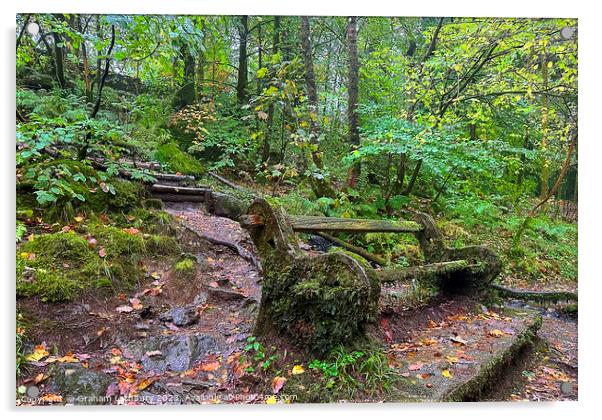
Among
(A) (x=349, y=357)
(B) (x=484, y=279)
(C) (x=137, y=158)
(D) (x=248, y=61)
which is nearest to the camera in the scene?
(A) (x=349, y=357)

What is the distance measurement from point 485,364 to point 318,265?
128 centimetres

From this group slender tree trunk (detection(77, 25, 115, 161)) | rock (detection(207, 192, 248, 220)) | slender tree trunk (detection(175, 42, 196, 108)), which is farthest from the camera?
rock (detection(207, 192, 248, 220))

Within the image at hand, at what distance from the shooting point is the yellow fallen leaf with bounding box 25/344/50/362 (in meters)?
2.23

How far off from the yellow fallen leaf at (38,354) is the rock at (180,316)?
2.64 feet

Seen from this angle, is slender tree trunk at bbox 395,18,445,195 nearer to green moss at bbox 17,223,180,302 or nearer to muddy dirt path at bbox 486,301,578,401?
muddy dirt path at bbox 486,301,578,401

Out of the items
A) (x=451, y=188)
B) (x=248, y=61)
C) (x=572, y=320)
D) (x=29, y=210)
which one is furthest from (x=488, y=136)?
(x=29, y=210)

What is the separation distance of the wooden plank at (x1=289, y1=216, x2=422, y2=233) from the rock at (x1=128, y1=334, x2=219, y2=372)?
1.11 m

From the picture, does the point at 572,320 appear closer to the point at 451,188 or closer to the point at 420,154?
the point at 451,188

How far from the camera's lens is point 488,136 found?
3.76 m

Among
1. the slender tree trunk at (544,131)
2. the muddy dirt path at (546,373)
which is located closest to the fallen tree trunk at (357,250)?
the muddy dirt path at (546,373)

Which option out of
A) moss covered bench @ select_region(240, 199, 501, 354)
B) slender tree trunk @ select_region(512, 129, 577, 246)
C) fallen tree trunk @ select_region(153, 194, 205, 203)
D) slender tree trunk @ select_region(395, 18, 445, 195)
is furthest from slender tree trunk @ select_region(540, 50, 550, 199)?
fallen tree trunk @ select_region(153, 194, 205, 203)

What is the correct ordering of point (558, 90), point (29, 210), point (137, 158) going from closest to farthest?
point (29, 210), point (558, 90), point (137, 158)

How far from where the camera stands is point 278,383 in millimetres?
2246

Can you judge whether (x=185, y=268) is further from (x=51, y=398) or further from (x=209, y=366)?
(x=51, y=398)
